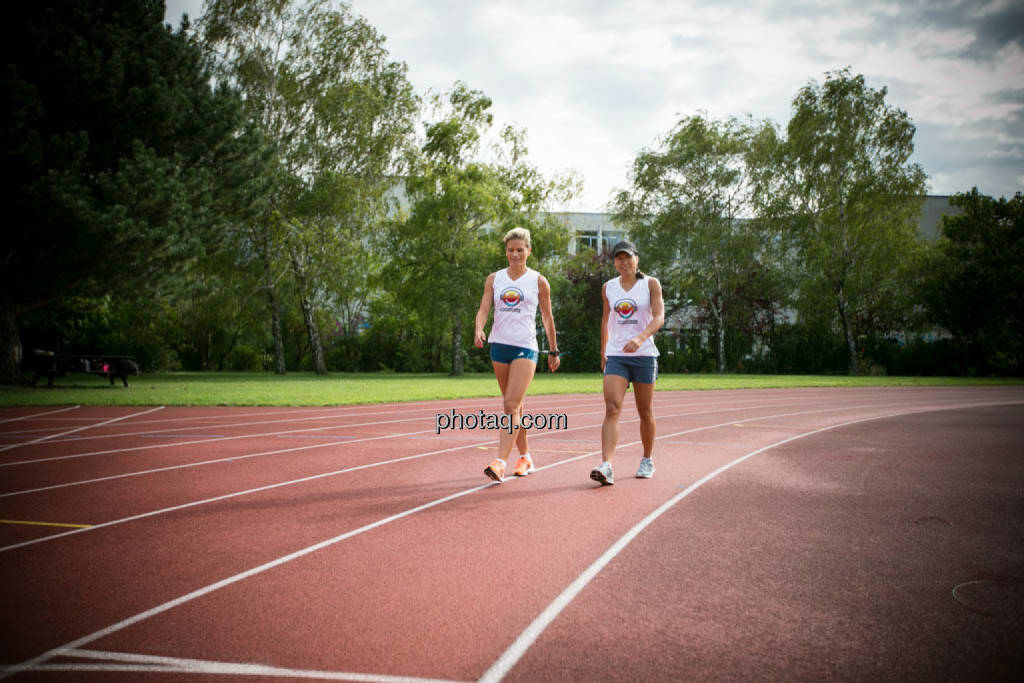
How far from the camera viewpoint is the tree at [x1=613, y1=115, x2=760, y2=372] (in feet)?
117

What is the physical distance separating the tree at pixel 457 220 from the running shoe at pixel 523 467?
78.7 feet

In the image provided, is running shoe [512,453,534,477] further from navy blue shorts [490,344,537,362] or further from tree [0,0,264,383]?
tree [0,0,264,383]

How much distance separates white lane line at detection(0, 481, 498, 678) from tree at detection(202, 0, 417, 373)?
88.7ft

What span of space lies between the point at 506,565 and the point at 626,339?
109 inches

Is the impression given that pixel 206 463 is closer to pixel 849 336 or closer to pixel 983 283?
pixel 849 336

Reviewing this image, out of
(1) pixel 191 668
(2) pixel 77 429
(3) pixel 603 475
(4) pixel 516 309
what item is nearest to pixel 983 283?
(3) pixel 603 475

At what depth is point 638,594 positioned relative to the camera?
3.27m

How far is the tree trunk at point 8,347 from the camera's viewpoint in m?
19.5

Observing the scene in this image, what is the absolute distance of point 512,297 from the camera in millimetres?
5914

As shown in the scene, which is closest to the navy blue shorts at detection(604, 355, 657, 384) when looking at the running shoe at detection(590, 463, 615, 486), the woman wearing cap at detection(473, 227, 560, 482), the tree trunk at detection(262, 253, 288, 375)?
the woman wearing cap at detection(473, 227, 560, 482)

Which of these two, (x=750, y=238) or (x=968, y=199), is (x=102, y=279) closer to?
(x=750, y=238)

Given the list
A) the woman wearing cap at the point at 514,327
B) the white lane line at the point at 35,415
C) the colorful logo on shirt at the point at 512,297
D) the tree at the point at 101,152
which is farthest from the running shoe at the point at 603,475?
the tree at the point at 101,152

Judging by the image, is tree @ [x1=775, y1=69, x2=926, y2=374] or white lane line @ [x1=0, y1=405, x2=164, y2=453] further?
tree @ [x1=775, y1=69, x2=926, y2=374]

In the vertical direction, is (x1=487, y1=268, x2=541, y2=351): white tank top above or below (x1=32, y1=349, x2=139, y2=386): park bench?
above
